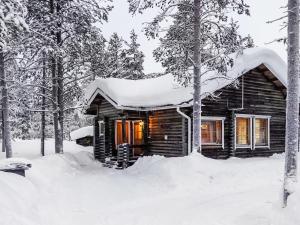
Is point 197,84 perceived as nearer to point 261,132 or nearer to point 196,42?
point 196,42

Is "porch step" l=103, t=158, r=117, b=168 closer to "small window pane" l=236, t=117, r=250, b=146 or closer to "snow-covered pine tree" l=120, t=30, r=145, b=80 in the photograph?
"small window pane" l=236, t=117, r=250, b=146

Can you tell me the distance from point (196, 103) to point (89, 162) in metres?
10.2

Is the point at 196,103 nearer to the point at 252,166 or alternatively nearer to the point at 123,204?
the point at 252,166

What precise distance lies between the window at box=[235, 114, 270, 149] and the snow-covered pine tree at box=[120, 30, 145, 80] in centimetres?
2145

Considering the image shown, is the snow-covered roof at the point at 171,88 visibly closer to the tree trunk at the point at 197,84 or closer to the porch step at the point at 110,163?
the tree trunk at the point at 197,84

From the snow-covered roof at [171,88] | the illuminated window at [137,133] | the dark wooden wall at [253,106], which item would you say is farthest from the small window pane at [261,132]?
the illuminated window at [137,133]

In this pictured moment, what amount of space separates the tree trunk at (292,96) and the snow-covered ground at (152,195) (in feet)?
2.60

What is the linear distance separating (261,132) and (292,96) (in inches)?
533

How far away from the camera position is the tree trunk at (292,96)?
8.53m

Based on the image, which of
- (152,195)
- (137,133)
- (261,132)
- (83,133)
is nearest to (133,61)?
(83,133)

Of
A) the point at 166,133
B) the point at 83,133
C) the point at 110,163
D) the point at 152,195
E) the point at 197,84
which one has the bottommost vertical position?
the point at 110,163

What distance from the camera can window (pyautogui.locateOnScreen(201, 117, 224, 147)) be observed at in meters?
19.2

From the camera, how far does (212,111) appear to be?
19094 millimetres

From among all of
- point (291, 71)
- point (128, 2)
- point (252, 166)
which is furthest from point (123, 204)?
point (128, 2)
